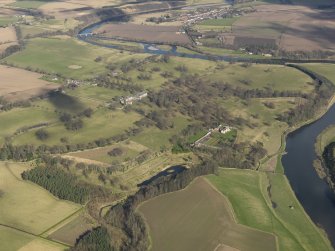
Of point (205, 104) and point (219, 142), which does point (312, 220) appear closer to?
point (219, 142)

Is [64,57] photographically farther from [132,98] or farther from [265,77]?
[265,77]

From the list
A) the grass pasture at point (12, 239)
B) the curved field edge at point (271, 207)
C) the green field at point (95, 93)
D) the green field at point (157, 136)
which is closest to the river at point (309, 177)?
the curved field edge at point (271, 207)

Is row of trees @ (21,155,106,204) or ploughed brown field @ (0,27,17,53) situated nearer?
row of trees @ (21,155,106,204)

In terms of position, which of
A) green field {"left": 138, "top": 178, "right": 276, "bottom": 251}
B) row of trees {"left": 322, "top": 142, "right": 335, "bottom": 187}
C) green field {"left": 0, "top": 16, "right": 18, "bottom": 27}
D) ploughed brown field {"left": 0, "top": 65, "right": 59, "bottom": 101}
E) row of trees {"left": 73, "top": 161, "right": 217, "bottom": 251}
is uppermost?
green field {"left": 0, "top": 16, "right": 18, "bottom": 27}

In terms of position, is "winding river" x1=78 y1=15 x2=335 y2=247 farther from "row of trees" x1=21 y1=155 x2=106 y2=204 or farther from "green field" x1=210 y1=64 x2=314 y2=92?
"row of trees" x1=21 y1=155 x2=106 y2=204

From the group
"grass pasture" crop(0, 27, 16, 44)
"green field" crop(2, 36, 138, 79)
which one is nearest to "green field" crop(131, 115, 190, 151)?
"green field" crop(2, 36, 138, 79)

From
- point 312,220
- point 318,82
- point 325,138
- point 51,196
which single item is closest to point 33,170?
point 51,196

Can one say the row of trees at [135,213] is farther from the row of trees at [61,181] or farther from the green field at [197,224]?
the row of trees at [61,181]
